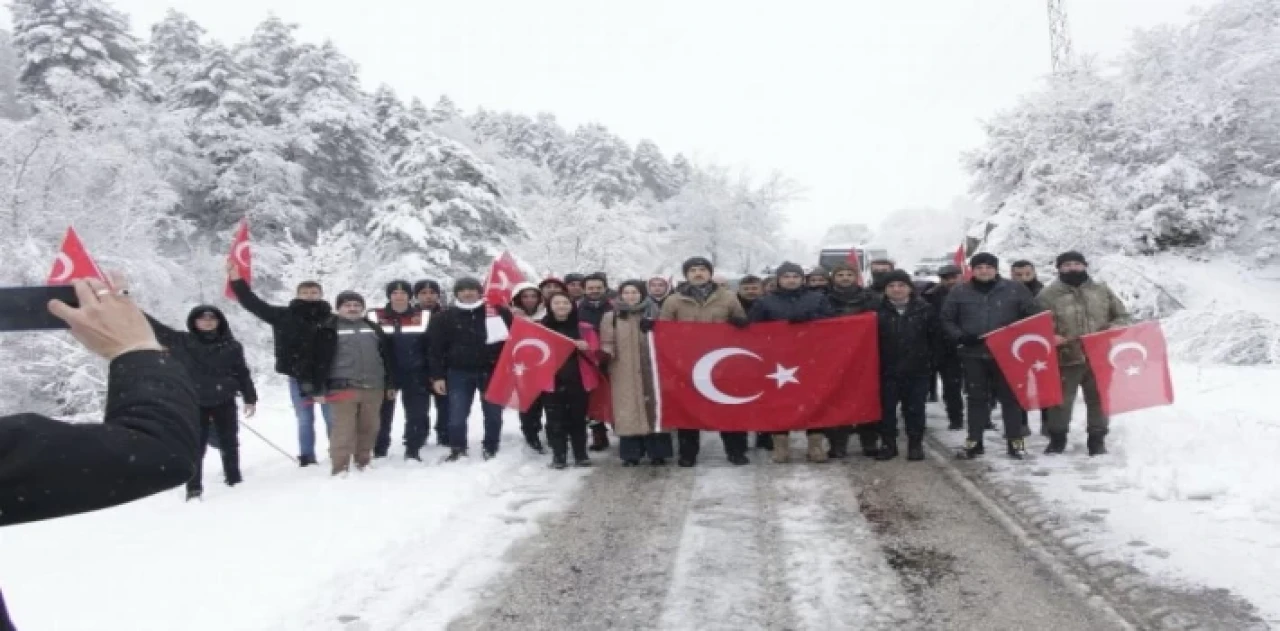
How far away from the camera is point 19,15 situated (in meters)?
30.4

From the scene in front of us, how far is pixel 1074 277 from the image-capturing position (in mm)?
8266

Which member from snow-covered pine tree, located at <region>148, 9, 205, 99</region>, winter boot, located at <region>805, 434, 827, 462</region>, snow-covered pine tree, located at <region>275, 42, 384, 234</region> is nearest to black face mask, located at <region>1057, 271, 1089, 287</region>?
winter boot, located at <region>805, 434, 827, 462</region>

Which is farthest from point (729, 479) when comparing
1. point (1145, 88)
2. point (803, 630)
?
point (1145, 88)

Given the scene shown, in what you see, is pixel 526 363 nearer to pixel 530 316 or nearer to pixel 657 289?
pixel 530 316

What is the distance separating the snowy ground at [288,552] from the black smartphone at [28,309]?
3.21m

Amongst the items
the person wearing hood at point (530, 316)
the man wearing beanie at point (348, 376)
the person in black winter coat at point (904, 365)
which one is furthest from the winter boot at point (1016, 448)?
the man wearing beanie at point (348, 376)

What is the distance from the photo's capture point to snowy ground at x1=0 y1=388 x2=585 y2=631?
453 cm

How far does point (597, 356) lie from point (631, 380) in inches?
17.2

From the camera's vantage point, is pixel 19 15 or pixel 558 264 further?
pixel 558 264

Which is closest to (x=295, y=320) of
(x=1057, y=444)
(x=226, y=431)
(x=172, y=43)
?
(x=226, y=431)

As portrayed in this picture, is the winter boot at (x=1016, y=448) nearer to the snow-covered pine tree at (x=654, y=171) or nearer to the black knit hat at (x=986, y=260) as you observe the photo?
the black knit hat at (x=986, y=260)

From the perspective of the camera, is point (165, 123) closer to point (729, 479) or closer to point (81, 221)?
point (81, 221)

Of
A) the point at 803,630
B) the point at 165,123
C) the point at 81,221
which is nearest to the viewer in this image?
the point at 803,630

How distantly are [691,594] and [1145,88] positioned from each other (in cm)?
3117
